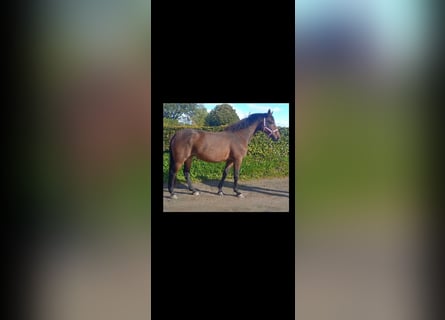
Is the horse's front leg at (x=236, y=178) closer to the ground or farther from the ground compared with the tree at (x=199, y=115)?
closer to the ground

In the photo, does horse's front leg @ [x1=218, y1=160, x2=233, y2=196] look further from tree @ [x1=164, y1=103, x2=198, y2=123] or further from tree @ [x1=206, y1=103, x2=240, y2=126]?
tree @ [x1=164, y1=103, x2=198, y2=123]

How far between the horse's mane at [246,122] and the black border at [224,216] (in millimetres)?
91

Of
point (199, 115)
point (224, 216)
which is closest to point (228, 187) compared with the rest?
point (224, 216)

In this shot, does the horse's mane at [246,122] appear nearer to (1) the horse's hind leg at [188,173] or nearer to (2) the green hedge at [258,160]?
(2) the green hedge at [258,160]

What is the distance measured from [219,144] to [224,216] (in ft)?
1.42

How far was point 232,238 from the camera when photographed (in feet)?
7.09

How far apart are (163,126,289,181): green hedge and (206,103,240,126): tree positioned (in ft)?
0.12

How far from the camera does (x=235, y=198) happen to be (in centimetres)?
216

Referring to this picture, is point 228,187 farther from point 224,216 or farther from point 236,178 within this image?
point 224,216

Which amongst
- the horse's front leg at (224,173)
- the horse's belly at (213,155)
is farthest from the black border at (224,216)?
the horse's belly at (213,155)

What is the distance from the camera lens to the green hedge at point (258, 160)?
2.15 meters

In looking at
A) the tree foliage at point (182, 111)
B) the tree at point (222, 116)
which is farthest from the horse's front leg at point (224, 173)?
the tree foliage at point (182, 111)
